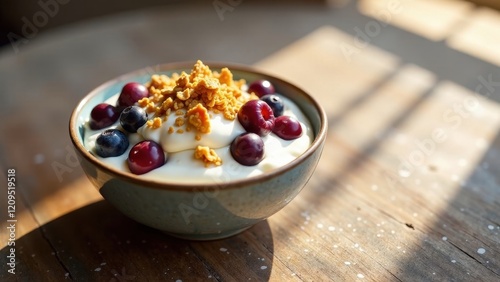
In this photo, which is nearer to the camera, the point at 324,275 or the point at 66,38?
the point at 324,275

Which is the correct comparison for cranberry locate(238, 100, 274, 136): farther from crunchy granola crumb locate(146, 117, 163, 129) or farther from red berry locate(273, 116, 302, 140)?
crunchy granola crumb locate(146, 117, 163, 129)

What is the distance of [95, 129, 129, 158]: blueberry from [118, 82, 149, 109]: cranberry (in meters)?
0.12

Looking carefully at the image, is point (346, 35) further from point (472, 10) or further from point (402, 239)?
point (402, 239)

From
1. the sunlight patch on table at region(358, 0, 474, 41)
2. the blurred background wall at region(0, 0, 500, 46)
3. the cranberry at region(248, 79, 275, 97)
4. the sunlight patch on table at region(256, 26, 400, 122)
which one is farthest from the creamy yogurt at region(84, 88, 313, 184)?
the blurred background wall at region(0, 0, 500, 46)

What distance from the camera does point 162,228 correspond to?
3.12 ft

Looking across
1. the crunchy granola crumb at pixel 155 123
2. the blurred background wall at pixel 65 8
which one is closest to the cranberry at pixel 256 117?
the crunchy granola crumb at pixel 155 123

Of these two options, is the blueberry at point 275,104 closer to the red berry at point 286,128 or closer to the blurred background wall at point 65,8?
the red berry at point 286,128

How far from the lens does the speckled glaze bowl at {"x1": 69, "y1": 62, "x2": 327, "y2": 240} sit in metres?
0.86

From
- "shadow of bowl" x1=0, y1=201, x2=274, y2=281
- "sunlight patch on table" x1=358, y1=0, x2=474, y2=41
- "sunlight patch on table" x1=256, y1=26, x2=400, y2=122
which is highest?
"shadow of bowl" x1=0, y1=201, x2=274, y2=281

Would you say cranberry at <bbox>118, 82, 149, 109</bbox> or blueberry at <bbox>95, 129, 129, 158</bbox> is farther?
cranberry at <bbox>118, 82, 149, 109</bbox>

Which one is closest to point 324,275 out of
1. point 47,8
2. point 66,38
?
point 66,38

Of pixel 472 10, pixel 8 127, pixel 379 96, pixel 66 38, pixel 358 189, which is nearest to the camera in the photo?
pixel 358 189

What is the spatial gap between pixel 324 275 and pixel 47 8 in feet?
8.77

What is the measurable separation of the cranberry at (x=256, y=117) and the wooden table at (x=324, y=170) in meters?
0.20
